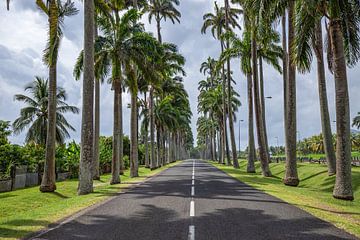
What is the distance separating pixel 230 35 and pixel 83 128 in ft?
61.1

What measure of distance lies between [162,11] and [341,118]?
3688 cm

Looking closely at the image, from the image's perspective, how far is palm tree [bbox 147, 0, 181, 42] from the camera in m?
45.8

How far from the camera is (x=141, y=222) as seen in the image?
28.3 ft

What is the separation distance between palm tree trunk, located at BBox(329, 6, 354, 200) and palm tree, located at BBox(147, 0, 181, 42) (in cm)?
3427

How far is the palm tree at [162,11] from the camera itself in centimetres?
4578

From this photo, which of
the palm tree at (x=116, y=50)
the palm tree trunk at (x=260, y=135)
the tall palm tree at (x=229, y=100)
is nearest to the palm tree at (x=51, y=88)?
the palm tree at (x=116, y=50)

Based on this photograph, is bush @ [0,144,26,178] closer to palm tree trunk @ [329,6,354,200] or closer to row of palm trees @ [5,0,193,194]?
row of palm trees @ [5,0,193,194]

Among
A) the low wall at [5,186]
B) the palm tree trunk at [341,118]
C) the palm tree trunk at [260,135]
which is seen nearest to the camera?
the palm tree trunk at [341,118]

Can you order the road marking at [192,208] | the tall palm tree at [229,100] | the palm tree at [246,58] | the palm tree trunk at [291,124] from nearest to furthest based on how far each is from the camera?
the road marking at [192,208] → the palm tree trunk at [291,124] → the palm tree at [246,58] → the tall palm tree at [229,100]

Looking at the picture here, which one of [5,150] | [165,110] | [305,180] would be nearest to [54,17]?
[5,150]

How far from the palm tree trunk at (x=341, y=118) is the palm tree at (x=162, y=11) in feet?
112

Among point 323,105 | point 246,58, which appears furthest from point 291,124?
point 246,58

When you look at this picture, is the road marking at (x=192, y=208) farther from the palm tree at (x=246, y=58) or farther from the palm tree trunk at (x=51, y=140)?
the palm tree at (x=246, y=58)

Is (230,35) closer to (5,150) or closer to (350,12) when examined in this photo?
(350,12)
